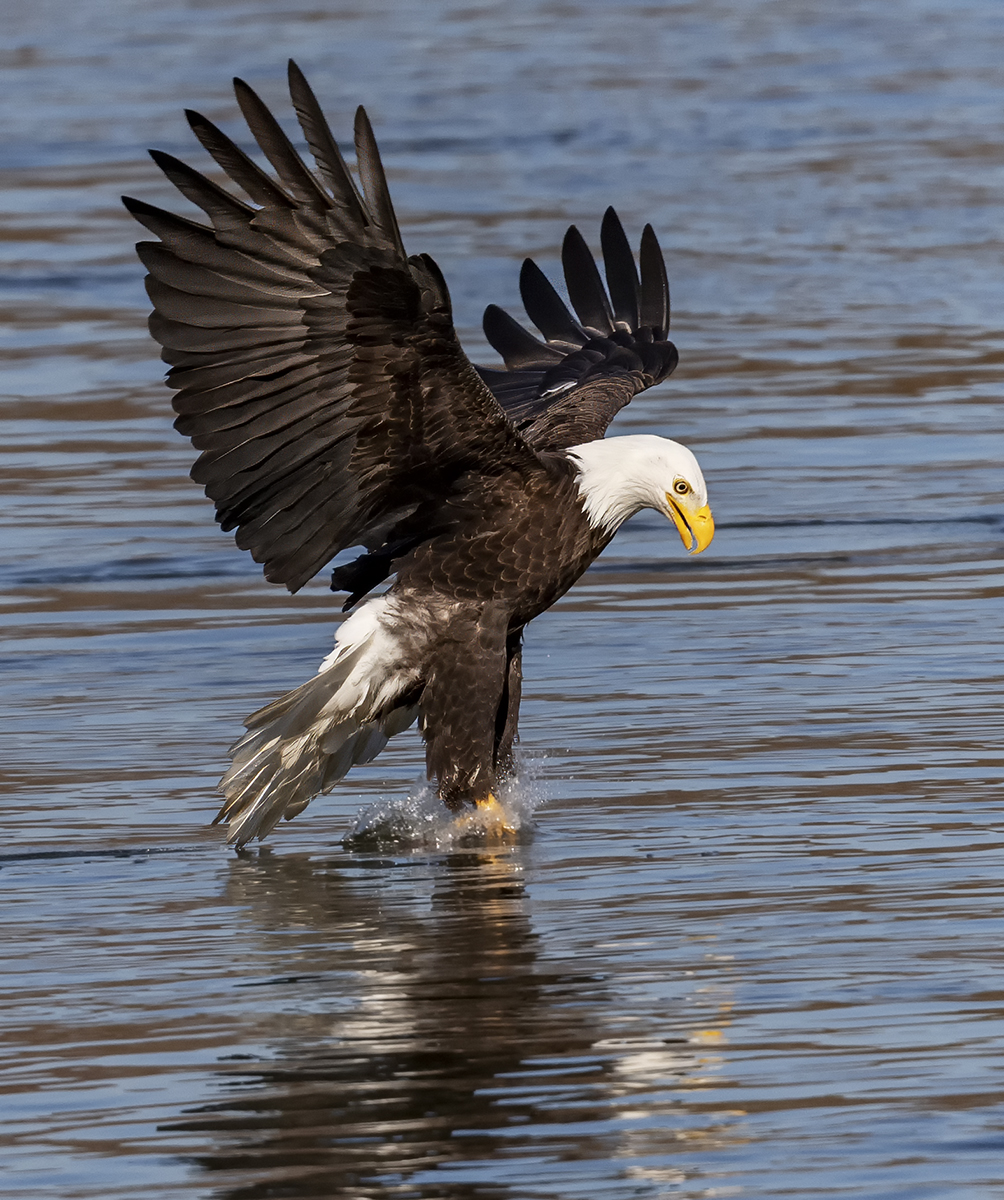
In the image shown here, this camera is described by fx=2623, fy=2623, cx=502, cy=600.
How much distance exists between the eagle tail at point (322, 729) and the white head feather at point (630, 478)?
1.81ft

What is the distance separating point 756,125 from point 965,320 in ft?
17.9

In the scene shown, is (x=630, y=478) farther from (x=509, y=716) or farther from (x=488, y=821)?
(x=488, y=821)

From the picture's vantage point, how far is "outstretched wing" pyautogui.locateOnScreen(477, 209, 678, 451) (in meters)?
7.39

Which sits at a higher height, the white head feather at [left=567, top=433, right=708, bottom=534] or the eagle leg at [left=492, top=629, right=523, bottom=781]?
the white head feather at [left=567, top=433, right=708, bottom=534]

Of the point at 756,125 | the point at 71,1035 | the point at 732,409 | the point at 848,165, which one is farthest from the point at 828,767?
the point at 756,125

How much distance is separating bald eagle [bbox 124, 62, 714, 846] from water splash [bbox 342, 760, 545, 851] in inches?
2.0

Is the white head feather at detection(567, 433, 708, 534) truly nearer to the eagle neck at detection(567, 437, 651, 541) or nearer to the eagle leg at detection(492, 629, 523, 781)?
the eagle neck at detection(567, 437, 651, 541)

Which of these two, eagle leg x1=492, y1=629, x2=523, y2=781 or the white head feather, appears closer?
the white head feather

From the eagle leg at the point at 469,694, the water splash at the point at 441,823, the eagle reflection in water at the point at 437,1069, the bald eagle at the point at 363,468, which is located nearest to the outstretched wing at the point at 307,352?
the bald eagle at the point at 363,468

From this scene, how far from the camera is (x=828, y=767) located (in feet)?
19.8

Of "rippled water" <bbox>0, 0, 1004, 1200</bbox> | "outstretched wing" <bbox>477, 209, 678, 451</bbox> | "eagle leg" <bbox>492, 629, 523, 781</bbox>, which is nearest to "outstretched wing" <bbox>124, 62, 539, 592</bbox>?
"eagle leg" <bbox>492, 629, 523, 781</bbox>

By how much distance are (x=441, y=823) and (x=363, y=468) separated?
842mm

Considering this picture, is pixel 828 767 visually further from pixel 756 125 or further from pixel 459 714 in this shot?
pixel 756 125

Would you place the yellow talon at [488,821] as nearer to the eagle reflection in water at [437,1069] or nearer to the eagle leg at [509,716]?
the eagle leg at [509,716]
